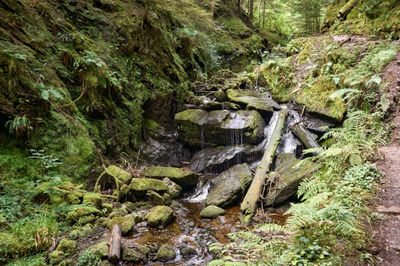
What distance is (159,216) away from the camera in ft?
16.9

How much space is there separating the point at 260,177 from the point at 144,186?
11.5 feet

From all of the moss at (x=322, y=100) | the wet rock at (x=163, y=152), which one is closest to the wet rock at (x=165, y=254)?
the wet rock at (x=163, y=152)

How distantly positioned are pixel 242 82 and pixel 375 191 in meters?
9.54

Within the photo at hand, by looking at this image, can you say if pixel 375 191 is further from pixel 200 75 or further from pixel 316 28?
pixel 316 28

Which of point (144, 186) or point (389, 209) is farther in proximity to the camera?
point (144, 186)

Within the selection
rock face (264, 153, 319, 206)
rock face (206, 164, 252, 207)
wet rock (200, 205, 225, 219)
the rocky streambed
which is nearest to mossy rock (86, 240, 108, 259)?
the rocky streambed

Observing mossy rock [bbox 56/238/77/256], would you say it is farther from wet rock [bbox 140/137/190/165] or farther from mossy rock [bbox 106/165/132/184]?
wet rock [bbox 140/137/190/165]

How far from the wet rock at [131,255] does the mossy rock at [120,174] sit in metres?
2.58

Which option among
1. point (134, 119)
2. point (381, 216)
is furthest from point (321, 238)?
point (134, 119)

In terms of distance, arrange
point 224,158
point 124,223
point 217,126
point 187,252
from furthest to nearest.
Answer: point 217,126 < point 224,158 < point 124,223 < point 187,252

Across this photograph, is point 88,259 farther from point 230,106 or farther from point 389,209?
point 230,106

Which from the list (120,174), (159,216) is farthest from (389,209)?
(120,174)

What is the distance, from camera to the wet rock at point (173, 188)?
22.2ft

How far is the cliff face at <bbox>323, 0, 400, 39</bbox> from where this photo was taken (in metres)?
8.20
